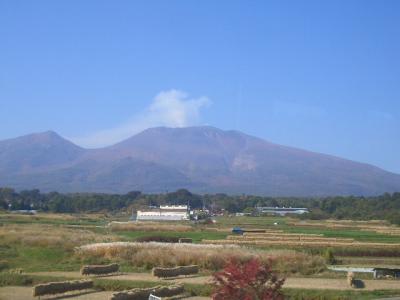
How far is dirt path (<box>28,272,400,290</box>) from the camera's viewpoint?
2690 cm

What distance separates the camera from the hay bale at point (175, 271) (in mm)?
29812

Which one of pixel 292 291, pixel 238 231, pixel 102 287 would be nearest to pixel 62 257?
pixel 102 287

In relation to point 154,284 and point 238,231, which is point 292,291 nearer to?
point 154,284

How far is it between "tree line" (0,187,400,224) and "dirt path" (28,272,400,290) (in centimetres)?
5824

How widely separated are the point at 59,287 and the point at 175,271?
23.4 ft

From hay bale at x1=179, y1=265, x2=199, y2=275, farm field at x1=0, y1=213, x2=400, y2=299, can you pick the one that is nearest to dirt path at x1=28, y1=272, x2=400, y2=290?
farm field at x1=0, y1=213, x2=400, y2=299

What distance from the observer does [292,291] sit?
2469 centimetres

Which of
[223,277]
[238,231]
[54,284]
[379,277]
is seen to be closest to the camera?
[223,277]

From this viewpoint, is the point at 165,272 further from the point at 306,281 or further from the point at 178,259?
the point at 306,281

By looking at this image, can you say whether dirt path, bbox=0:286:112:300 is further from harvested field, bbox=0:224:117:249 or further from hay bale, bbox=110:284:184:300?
harvested field, bbox=0:224:117:249

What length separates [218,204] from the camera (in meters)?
145

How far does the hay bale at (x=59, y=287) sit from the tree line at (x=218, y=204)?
66.0 metres

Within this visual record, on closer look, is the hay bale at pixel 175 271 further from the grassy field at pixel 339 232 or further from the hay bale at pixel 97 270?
the grassy field at pixel 339 232

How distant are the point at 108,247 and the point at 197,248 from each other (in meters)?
4.85
